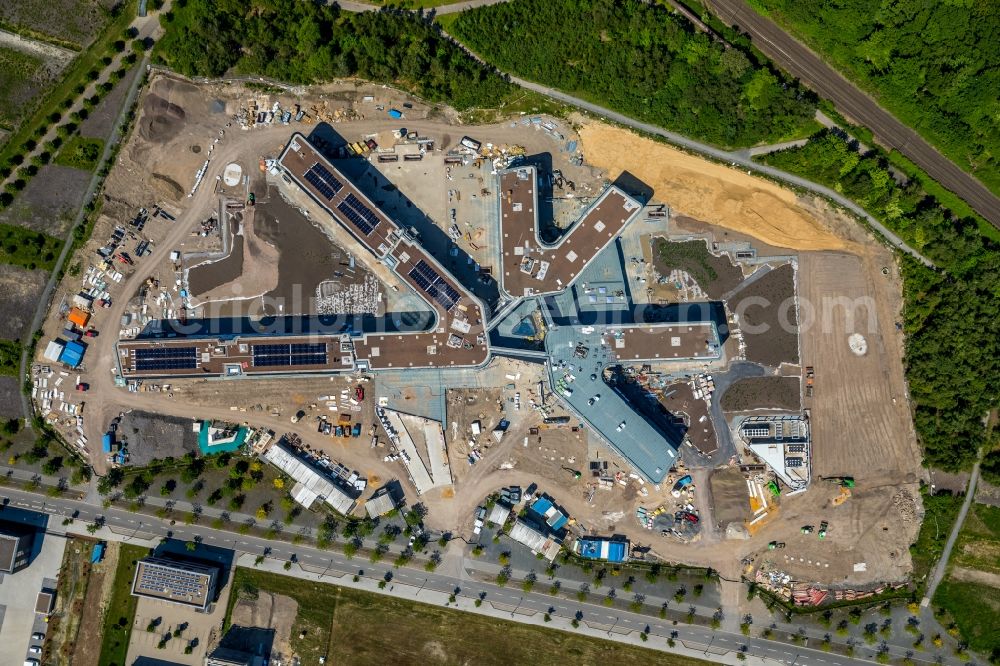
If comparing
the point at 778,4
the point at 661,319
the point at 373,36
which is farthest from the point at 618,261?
the point at 373,36

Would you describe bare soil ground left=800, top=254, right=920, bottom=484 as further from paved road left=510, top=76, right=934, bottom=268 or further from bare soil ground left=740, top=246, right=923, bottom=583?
paved road left=510, top=76, right=934, bottom=268

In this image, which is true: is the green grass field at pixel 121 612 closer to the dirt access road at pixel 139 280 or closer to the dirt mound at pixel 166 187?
the dirt access road at pixel 139 280

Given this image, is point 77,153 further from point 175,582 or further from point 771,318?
point 771,318

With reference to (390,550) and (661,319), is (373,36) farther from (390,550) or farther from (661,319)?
(390,550)

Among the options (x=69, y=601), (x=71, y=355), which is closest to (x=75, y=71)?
(x=71, y=355)

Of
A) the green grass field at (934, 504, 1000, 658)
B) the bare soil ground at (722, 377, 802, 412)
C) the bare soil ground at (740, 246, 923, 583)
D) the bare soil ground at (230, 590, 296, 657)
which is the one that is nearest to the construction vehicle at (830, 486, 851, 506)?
the bare soil ground at (740, 246, 923, 583)

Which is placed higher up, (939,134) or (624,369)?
(939,134)
